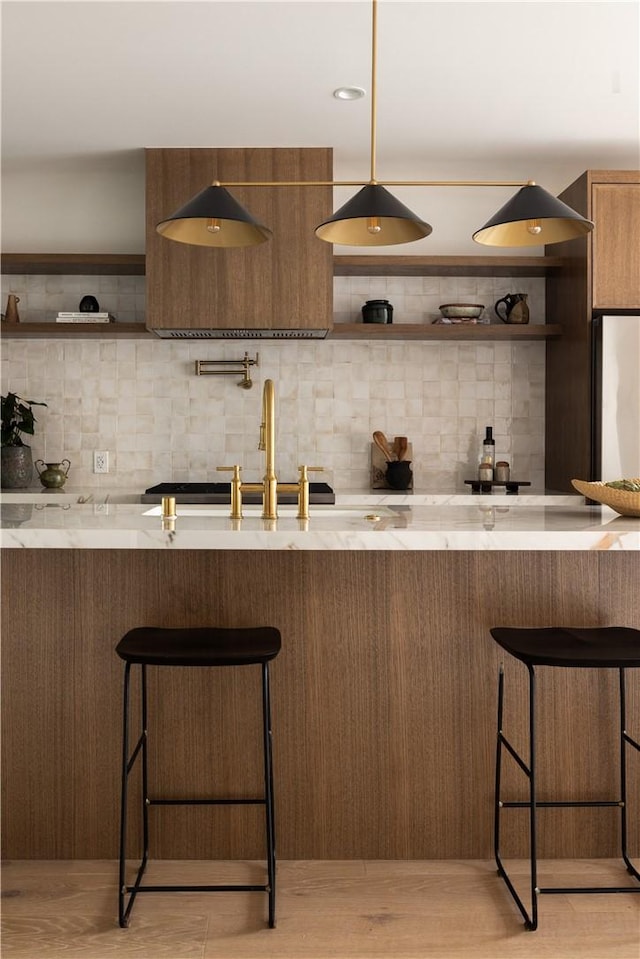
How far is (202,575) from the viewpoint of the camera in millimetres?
2383

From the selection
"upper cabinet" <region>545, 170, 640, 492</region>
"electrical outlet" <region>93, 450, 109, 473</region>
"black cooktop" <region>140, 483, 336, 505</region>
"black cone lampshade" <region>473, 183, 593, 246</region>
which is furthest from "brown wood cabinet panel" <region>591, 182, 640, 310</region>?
"electrical outlet" <region>93, 450, 109, 473</region>

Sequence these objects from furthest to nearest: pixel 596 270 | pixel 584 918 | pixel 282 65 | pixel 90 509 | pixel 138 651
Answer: pixel 596 270 < pixel 282 65 < pixel 90 509 < pixel 584 918 < pixel 138 651

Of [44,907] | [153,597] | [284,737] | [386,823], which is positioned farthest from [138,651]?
[386,823]

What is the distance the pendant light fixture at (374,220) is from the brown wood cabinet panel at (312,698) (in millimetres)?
941

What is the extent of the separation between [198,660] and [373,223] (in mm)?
1357

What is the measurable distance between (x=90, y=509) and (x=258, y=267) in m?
1.75

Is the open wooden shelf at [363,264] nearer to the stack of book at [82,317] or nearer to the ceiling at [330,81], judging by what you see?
the stack of book at [82,317]

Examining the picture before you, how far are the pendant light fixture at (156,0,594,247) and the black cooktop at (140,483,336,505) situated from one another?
148 cm

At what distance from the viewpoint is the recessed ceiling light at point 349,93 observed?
330cm

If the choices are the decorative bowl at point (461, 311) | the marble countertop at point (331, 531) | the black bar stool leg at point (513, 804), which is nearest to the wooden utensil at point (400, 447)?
the decorative bowl at point (461, 311)

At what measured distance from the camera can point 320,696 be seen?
2.41 meters

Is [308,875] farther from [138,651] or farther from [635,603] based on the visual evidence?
[635,603]

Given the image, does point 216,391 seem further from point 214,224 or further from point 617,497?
point 617,497

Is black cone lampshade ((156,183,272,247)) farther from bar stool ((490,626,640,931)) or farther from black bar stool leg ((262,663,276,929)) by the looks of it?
bar stool ((490,626,640,931))
